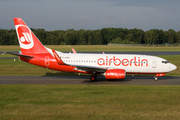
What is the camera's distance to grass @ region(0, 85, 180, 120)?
40.4ft

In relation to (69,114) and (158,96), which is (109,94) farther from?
(69,114)

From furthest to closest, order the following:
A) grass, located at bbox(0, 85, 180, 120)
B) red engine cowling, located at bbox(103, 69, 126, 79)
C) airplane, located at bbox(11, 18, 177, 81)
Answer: airplane, located at bbox(11, 18, 177, 81), red engine cowling, located at bbox(103, 69, 126, 79), grass, located at bbox(0, 85, 180, 120)

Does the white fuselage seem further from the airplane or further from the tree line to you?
the tree line

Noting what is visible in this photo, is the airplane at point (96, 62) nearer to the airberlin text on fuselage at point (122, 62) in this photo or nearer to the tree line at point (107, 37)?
the airberlin text on fuselage at point (122, 62)

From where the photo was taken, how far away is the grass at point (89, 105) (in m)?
12.3

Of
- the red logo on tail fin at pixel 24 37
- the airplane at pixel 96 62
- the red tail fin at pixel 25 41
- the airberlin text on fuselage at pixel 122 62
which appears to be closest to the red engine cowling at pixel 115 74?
the airplane at pixel 96 62

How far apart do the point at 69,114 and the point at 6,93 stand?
26.6ft

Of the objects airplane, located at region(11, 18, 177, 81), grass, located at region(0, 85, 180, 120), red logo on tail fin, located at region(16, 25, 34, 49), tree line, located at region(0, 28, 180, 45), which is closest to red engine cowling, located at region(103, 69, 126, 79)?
airplane, located at region(11, 18, 177, 81)

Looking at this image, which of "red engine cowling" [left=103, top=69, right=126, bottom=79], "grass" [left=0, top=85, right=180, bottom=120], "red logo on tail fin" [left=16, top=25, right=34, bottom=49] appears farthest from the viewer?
"red logo on tail fin" [left=16, top=25, right=34, bottom=49]

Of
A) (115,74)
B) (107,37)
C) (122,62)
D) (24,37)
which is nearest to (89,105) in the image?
(115,74)

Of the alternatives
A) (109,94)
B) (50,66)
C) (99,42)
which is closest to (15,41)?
(99,42)

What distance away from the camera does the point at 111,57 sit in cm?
2680

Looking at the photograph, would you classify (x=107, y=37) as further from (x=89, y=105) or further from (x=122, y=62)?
(x=89, y=105)

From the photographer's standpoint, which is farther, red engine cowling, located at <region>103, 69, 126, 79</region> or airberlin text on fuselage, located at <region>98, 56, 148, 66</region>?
airberlin text on fuselage, located at <region>98, 56, 148, 66</region>
